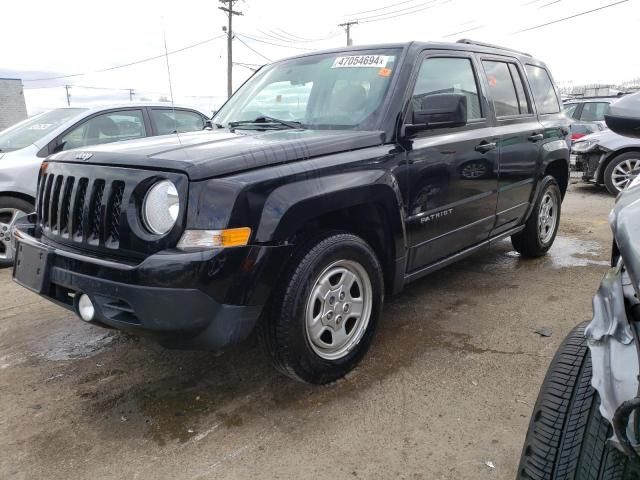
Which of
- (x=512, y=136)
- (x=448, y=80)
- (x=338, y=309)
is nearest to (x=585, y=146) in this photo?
(x=512, y=136)

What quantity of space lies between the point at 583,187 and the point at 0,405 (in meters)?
10.8

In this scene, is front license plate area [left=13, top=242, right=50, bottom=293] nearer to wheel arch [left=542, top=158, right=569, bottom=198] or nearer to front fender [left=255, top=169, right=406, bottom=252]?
front fender [left=255, top=169, right=406, bottom=252]

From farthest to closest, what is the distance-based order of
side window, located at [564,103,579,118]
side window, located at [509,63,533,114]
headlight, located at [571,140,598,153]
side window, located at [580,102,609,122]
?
1. side window, located at [564,103,579,118]
2. side window, located at [580,102,609,122]
3. headlight, located at [571,140,598,153]
4. side window, located at [509,63,533,114]

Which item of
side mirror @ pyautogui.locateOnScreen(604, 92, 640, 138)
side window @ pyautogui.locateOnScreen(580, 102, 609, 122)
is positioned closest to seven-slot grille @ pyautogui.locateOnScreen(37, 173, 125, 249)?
side mirror @ pyautogui.locateOnScreen(604, 92, 640, 138)

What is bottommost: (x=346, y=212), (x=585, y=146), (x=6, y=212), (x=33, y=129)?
(x=585, y=146)

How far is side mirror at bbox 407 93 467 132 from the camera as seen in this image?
2982mm

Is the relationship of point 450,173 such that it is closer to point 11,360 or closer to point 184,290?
point 184,290

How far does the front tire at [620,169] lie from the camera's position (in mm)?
8656

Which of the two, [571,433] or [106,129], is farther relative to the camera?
[106,129]

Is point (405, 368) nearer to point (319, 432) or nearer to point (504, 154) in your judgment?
point (319, 432)

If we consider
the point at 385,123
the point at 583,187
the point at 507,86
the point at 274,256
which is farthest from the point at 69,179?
the point at 583,187

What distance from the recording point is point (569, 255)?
17.7ft

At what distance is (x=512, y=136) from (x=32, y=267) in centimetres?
355

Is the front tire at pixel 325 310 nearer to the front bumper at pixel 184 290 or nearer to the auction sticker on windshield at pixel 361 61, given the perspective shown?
the front bumper at pixel 184 290
